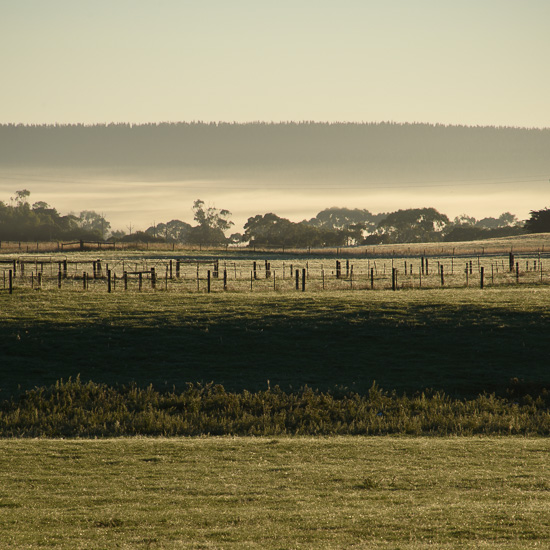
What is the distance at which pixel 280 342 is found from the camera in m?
30.9

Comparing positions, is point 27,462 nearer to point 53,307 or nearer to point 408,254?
point 53,307

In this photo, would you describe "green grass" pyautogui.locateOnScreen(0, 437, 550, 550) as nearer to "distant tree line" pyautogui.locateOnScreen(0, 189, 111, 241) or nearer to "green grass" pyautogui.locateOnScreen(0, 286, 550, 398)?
"green grass" pyautogui.locateOnScreen(0, 286, 550, 398)

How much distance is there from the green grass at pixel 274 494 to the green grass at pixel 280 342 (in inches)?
364

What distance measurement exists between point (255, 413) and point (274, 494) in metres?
10.5

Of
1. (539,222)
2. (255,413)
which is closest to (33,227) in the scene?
(539,222)

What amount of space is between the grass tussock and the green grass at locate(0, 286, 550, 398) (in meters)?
1.24

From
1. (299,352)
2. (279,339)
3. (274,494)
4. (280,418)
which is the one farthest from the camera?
(279,339)

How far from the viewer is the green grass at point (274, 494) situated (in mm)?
9414

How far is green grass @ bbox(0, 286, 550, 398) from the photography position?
26.4m

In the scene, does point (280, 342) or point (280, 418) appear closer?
point (280, 418)

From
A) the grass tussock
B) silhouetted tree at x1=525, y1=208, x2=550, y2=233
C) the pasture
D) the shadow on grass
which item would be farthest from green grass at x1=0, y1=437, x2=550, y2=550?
silhouetted tree at x1=525, y1=208, x2=550, y2=233

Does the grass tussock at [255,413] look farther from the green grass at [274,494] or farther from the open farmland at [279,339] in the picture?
the green grass at [274,494]

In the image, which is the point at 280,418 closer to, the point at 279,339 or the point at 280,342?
the point at 280,342

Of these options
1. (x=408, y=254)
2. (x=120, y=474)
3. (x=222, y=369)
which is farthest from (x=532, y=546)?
(x=408, y=254)
